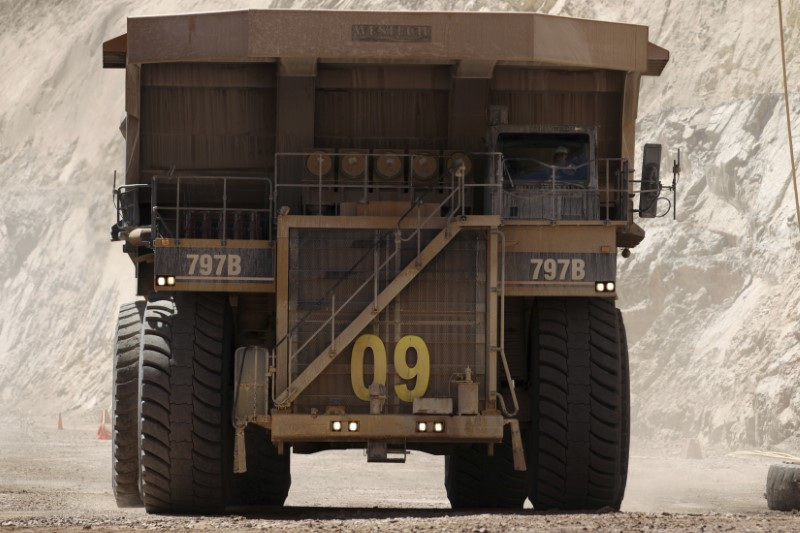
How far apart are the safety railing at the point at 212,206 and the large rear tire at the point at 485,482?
374cm

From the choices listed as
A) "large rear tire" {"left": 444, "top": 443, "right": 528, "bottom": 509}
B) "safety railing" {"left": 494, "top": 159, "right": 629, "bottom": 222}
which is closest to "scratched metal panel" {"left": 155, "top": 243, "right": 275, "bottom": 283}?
"safety railing" {"left": 494, "top": 159, "right": 629, "bottom": 222}

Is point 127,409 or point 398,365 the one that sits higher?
point 398,365

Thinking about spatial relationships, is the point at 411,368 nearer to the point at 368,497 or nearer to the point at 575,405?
the point at 575,405

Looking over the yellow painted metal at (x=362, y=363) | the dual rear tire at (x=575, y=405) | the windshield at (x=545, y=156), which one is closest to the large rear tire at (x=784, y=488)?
the dual rear tire at (x=575, y=405)

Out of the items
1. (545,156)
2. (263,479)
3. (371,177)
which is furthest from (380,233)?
(263,479)

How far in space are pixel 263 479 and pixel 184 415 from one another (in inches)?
158

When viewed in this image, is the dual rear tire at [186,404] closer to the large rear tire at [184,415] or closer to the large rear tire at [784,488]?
the large rear tire at [184,415]

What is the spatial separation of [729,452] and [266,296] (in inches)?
954

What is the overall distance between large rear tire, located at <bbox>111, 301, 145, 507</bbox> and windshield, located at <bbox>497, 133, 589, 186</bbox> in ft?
14.9

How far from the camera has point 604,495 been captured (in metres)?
15.7

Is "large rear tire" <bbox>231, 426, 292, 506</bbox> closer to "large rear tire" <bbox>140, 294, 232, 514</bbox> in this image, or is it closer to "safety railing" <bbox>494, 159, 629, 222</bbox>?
"large rear tire" <bbox>140, 294, 232, 514</bbox>

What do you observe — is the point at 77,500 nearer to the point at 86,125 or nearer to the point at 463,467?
the point at 463,467

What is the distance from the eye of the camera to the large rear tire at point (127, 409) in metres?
17.7

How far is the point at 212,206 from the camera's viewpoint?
16.6 metres
